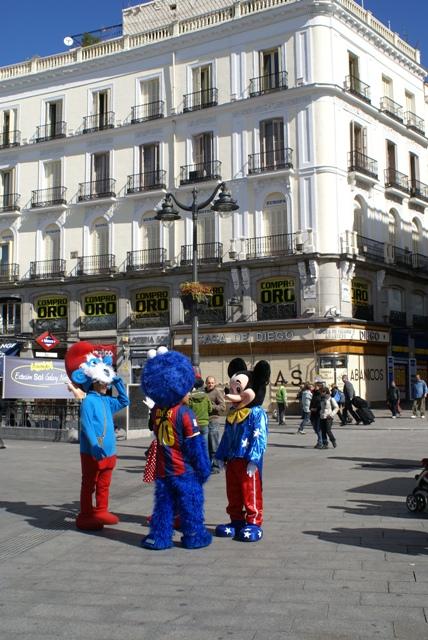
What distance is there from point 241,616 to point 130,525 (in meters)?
3.34

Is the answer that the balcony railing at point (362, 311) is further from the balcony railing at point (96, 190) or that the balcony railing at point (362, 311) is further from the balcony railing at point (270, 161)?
the balcony railing at point (96, 190)

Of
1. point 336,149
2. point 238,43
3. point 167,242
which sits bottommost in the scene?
point 167,242

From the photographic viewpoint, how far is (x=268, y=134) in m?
32.8

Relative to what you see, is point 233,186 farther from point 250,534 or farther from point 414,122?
point 250,534

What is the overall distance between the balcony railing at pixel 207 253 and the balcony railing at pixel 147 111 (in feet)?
22.8

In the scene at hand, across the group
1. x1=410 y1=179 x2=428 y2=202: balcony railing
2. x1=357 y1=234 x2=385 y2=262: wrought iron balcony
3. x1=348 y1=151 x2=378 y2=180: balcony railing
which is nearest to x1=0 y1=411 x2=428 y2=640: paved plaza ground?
x1=357 y1=234 x2=385 y2=262: wrought iron balcony

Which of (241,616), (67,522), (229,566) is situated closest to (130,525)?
(67,522)

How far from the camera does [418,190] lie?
1491 inches

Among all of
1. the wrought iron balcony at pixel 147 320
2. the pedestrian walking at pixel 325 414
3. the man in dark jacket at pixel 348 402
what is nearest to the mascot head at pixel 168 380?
the pedestrian walking at pixel 325 414

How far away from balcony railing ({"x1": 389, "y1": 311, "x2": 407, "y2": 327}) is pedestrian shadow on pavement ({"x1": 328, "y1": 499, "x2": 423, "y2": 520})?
2600 cm

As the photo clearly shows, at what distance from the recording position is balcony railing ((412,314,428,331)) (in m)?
36.2

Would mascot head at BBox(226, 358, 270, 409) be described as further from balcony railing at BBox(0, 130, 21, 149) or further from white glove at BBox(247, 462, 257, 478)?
balcony railing at BBox(0, 130, 21, 149)

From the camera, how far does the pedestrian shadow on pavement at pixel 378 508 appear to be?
8.06m

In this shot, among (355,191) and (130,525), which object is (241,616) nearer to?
(130,525)
